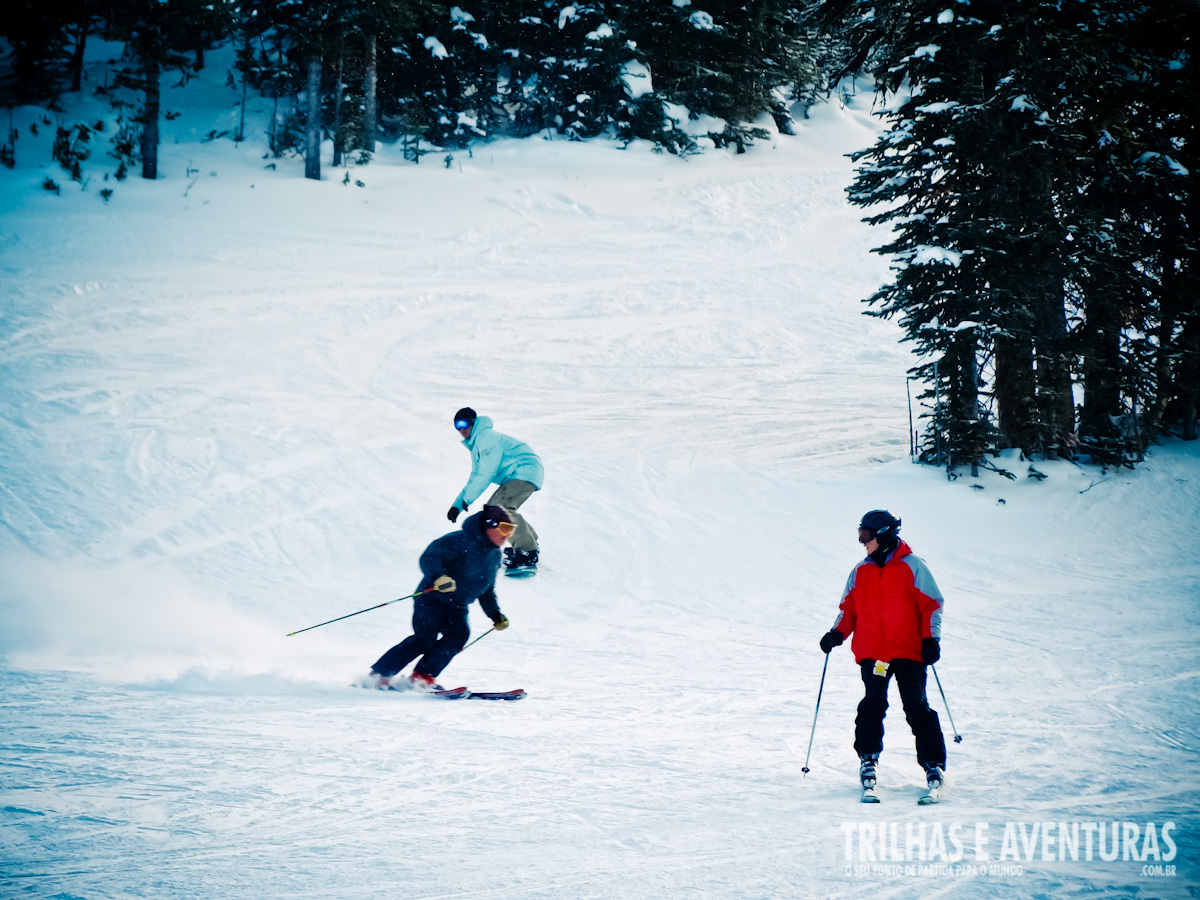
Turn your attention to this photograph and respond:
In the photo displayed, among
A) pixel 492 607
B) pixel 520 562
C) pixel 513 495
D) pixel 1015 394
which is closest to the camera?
pixel 492 607

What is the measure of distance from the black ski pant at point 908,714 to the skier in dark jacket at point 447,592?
8.19 feet

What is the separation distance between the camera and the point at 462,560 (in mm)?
5371

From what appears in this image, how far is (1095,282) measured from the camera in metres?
10.8

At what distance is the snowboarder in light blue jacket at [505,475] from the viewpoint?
8.09m

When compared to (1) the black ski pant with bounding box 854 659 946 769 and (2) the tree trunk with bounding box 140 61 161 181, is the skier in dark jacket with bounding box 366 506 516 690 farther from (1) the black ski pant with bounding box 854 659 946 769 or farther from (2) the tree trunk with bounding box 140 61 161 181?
(2) the tree trunk with bounding box 140 61 161 181

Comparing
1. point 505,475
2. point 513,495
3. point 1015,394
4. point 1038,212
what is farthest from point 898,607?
point 1038,212

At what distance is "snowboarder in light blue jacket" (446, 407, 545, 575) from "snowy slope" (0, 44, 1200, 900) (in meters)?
0.52

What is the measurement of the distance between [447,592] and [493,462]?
2.97 metres

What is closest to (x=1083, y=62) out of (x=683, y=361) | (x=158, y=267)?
(x=683, y=361)

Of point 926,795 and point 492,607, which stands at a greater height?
point 492,607

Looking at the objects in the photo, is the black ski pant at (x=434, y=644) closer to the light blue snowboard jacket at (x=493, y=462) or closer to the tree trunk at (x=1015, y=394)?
the light blue snowboard jacket at (x=493, y=462)

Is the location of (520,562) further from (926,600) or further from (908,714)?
(926,600)

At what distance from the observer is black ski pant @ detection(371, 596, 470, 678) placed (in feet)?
17.7

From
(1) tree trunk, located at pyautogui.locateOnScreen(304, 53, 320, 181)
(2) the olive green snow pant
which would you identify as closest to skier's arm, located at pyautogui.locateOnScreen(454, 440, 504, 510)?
(2) the olive green snow pant
